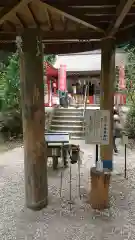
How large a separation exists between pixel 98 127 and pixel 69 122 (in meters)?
6.66

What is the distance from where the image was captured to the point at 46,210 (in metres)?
3.64

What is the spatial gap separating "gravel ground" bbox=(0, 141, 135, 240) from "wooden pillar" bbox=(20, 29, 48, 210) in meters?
0.28

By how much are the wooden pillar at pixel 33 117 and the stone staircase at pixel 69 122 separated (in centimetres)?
594

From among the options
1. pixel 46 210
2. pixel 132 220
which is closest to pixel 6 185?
pixel 46 210

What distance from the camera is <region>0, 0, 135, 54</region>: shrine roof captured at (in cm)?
295

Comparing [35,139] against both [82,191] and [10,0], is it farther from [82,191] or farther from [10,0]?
[10,0]

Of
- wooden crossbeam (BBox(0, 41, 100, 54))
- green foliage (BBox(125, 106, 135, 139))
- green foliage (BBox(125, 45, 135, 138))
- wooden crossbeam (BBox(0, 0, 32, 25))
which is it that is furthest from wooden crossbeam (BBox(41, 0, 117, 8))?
green foliage (BBox(125, 106, 135, 139))

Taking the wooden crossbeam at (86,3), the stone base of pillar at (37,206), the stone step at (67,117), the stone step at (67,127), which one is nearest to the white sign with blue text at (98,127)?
the stone base of pillar at (37,206)

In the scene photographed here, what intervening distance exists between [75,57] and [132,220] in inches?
503

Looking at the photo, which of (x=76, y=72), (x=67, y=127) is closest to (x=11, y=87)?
(x=67, y=127)

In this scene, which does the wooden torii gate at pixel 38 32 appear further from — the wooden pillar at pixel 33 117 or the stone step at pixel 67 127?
the stone step at pixel 67 127

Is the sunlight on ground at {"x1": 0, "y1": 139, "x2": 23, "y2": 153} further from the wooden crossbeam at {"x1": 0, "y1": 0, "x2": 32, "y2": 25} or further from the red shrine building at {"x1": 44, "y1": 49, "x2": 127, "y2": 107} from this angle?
the wooden crossbeam at {"x1": 0, "y1": 0, "x2": 32, "y2": 25}

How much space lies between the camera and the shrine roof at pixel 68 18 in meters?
2.95

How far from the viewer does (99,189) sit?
3627mm
